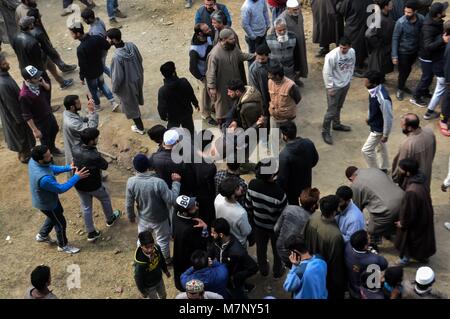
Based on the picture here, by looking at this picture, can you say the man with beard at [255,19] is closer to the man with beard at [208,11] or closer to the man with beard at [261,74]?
the man with beard at [208,11]

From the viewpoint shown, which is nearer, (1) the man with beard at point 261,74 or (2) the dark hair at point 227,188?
(2) the dark hair at point 227,188

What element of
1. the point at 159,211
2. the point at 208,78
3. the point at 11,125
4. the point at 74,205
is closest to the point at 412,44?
the point at 208,78

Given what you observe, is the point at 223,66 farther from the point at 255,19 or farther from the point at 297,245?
the point at 297,245

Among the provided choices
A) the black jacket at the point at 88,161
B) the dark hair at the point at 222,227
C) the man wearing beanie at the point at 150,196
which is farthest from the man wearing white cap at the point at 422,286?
the black jacket at the point at 88,161

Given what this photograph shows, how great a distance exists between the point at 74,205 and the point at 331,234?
393 centimetres

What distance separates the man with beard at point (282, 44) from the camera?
27.3 feet

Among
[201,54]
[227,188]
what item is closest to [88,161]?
[227,188]

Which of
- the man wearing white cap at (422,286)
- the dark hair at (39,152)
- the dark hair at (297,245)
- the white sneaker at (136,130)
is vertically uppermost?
the dark hair at (39,152)

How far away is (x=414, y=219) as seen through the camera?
5945mm

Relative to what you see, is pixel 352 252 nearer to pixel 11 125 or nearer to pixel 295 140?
pixel 295 140

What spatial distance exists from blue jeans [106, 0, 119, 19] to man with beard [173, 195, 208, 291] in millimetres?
7470

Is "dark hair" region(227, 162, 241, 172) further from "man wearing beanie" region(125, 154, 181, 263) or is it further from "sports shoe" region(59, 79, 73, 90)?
"sports shoe" region(59, 79, 73, 90)

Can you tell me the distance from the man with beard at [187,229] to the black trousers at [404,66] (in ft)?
16.1

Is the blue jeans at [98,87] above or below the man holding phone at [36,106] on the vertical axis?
below
